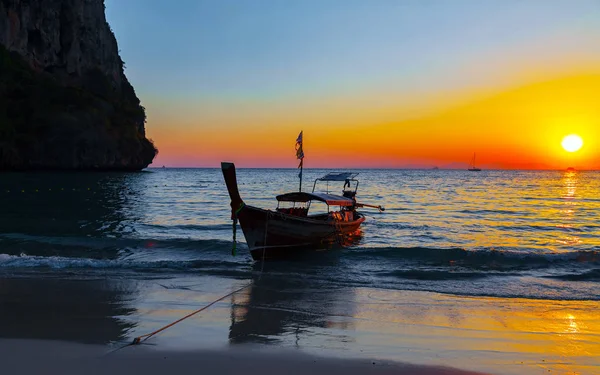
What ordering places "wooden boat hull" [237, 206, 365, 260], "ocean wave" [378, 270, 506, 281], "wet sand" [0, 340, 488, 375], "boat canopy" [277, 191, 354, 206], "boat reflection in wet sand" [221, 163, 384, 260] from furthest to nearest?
"boat canopy" [277, 191, 354, 206] → "wooden boat hull" [237, 206, 365, 260] → "ocean wave" [378, 270, 506, 281] → "boat reflection in wet sand" [221, 163, 384, 260] → "wet sand" [0, 340, 488, 375]

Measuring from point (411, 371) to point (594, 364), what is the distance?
8.86 ft

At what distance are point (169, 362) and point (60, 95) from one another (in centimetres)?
8414

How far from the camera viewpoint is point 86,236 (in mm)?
19797

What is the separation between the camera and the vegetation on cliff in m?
71.8

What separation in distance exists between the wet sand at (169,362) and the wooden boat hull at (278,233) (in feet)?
26.2

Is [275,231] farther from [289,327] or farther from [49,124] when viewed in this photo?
[49,124]

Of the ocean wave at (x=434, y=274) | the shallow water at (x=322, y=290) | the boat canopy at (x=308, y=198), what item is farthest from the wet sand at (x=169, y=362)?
the boat canopy at (x=308, y=198)

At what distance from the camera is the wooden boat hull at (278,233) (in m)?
14.2

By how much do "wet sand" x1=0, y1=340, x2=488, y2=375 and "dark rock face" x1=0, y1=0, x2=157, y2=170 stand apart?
2956 inches

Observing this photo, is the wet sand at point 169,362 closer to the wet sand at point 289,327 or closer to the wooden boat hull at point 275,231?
the wet sand at point 289,327

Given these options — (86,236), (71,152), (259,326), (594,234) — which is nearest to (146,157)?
(71,152)

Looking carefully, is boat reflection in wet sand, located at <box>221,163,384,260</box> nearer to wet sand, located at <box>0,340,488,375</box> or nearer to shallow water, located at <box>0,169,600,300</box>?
shallow water, located at <box>0,169,600,300</box>

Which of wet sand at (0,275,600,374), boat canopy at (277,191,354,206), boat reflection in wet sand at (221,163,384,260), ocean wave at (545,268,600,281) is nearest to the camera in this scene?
wet sand at (0,275,600,374)

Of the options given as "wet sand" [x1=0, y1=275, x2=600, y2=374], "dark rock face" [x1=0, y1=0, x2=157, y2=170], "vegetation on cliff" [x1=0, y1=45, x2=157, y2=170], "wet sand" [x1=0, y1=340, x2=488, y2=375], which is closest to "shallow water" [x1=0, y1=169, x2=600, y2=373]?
Result: "wet sand" [x1=0, y1=275, x2=600, y2=374]
